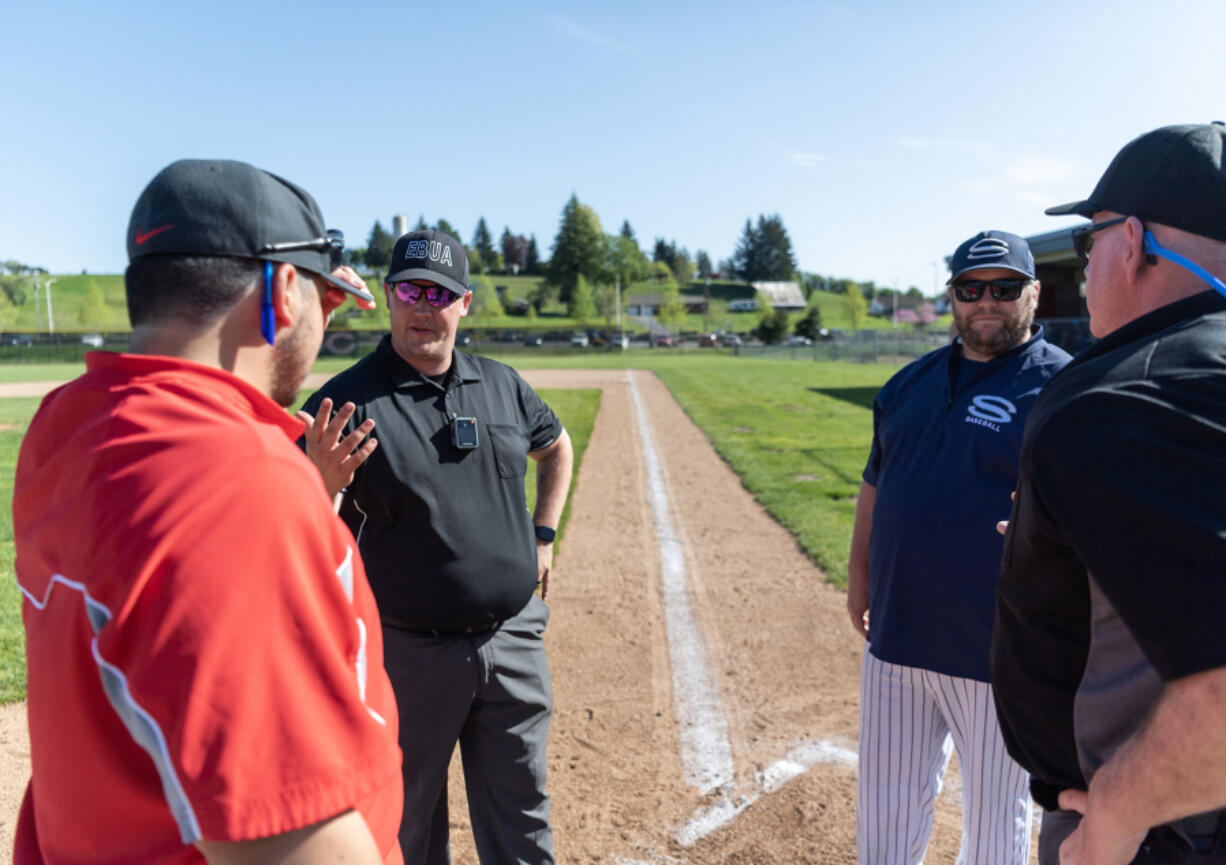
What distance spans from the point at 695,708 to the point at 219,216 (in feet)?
13.5

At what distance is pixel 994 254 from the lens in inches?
127

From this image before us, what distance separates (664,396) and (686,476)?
1450 centimetres

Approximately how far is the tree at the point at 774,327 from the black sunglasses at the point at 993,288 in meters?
73.5

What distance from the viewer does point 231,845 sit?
1.15m

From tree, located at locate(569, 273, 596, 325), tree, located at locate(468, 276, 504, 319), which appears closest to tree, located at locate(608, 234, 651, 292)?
tree, located at locate(569, 273, 596, 325)

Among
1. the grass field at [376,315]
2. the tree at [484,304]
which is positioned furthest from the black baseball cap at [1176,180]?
the tree at [484,304]

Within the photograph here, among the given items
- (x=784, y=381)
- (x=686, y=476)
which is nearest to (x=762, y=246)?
(x=784, y=381)

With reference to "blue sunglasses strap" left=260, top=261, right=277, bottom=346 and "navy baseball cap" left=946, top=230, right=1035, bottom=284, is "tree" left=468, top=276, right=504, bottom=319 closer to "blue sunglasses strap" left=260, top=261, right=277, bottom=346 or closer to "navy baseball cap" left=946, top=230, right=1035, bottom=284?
"navy baseball cap" left=946, top=230, right=1035, bottom=284

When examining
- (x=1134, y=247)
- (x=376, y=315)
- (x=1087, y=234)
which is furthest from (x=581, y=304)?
(x=1134, y=247)

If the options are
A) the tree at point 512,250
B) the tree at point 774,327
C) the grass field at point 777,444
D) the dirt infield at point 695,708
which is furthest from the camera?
the tree at point 512,250

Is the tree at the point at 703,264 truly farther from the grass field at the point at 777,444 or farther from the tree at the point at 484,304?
the grass field at the point at 777,444

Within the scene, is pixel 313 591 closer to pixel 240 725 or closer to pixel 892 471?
pixel 240 725

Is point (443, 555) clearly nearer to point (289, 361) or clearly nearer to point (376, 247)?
point (289, 361)

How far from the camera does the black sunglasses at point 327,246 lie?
1.50 meters
